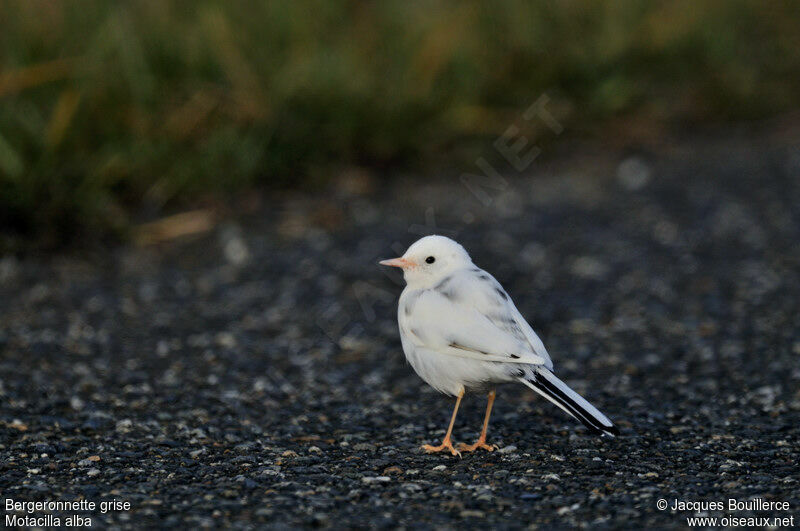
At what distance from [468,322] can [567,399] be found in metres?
0.44

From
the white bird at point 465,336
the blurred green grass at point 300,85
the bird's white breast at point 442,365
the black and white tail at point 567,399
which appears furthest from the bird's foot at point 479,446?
the blurred green grass at point 300,85

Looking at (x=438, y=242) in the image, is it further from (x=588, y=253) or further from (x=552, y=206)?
(x=552, y=206)

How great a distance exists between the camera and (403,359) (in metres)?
5.50

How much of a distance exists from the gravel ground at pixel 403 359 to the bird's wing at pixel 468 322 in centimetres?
43

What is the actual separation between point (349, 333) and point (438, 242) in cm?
195

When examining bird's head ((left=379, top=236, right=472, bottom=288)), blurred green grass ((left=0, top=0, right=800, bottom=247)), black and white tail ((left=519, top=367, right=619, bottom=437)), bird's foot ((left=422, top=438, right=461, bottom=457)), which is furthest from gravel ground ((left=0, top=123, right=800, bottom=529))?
bird's head ((left=379, top=236, right=472, bottom=288))

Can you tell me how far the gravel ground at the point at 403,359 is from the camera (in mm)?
3594

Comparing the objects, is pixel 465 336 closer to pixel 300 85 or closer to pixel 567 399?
pixel 567 399

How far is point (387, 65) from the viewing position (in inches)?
343

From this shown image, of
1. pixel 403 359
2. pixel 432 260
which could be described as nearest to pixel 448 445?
pixel 432 260

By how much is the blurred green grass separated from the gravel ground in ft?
1.28

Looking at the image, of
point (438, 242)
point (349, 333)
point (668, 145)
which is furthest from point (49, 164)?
point (668, 145)

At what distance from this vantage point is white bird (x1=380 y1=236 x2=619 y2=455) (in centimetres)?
371

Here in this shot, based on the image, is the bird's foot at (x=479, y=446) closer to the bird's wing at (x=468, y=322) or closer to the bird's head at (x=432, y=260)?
the bird's wing at (x=468, y=322)
